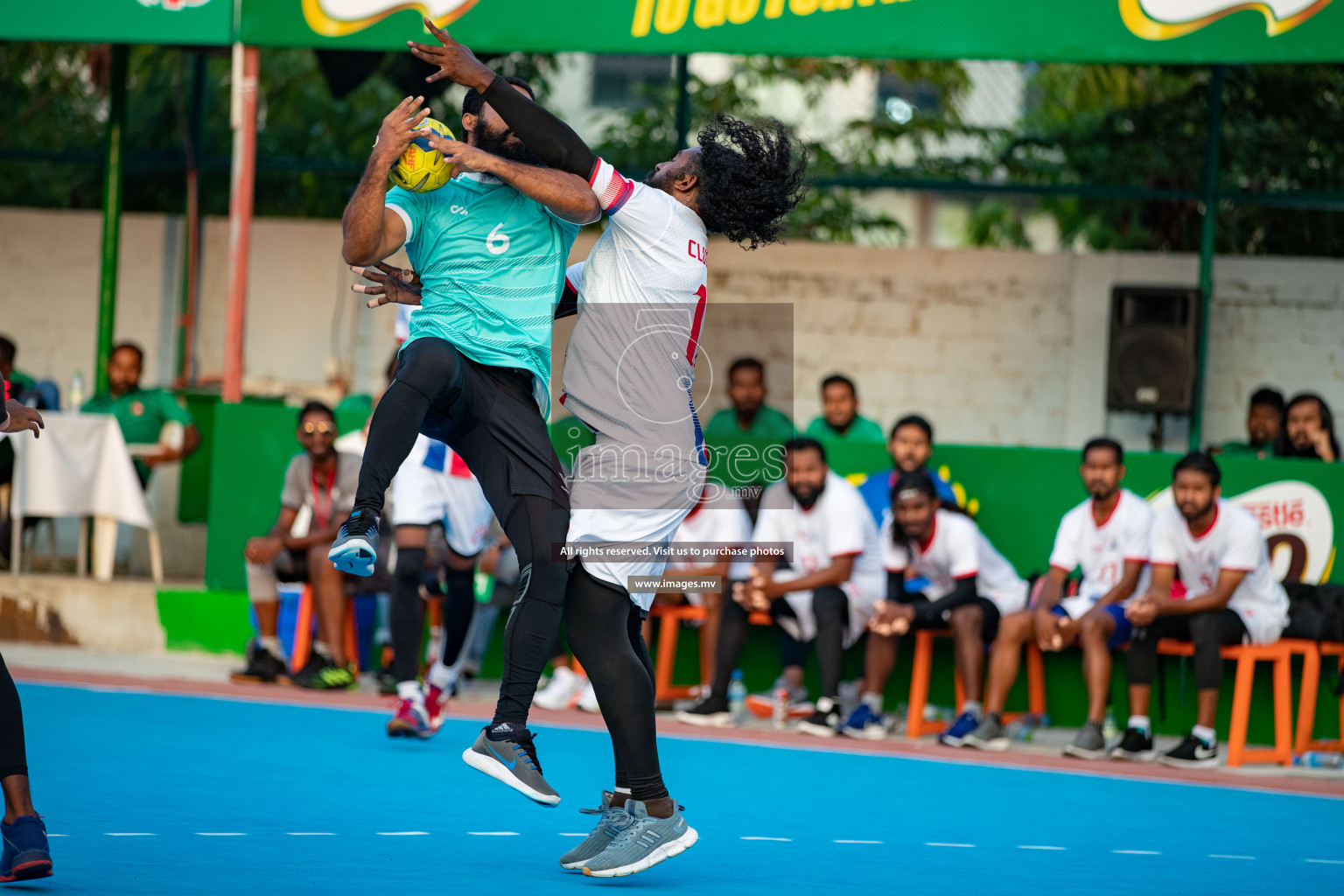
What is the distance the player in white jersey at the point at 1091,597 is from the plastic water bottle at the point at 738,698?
4.24 feet

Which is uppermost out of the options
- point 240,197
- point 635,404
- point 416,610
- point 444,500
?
point 240,197

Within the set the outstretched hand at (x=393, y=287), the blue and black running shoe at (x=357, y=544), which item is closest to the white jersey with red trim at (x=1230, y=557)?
the outstretched hand at (x=393, y=287)

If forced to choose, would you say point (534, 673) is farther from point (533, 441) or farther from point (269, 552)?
point (269, 552)

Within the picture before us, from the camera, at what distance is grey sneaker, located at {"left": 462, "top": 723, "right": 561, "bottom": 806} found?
175 inches

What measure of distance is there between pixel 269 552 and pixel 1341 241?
8.79 meters

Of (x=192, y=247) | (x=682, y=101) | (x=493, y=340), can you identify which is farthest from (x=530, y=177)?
(x=192, y=247)

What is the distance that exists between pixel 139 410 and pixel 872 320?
580 centimetres

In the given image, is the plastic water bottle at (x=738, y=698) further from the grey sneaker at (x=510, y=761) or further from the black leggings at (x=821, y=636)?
the grey sneaker at (x=510, y=761)

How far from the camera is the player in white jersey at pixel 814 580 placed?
8469mm

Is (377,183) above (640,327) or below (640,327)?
above

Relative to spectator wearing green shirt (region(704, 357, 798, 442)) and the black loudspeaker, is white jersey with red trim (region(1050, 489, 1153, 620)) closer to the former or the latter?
spectator wearing green shirt (region(704, 357, 798, 442))

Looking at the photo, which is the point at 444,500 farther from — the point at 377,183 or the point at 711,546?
the point at 377,183

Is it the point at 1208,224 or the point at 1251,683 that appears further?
the point at 1208,224

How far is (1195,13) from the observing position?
8.86m
